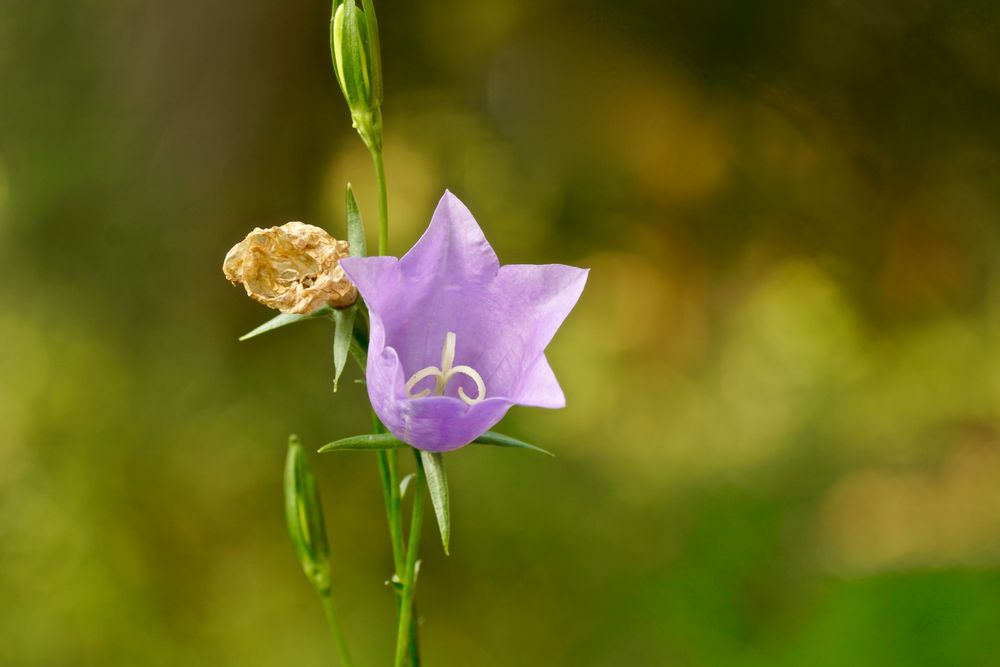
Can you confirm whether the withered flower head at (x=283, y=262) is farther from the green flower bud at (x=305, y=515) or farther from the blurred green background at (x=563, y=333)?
the blurred green background at (x=563, y=333)

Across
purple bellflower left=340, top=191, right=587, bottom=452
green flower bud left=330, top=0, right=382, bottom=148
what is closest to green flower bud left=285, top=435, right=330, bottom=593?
purple bellflower left=340, top=191, right=587, bottom=452

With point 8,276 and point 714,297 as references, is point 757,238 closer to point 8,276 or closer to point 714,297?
point 714,297

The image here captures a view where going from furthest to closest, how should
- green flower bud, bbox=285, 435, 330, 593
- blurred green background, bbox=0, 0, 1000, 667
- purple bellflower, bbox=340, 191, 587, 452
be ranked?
blurred green background, bbox=0, 0, 1000, 667, green flower bud, bbox=285, 435, 330, 593, purple bellflower, bbox=340, 191, 587, 452

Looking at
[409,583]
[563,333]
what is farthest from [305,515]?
[563,333]

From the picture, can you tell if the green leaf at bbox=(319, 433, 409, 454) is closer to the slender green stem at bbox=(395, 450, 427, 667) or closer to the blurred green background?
the slender green stem at bbox=(395, 450, 427, 667)

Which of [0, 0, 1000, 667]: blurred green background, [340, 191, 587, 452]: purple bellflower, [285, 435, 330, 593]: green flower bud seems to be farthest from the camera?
[0, 0, 1000, 667]: blurred green background
